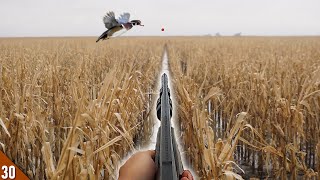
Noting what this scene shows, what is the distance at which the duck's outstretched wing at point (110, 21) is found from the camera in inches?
56.6

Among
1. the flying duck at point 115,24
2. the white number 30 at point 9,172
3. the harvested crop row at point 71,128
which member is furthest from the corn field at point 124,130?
the flying duck at point 115,24

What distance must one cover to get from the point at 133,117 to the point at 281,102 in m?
1.16

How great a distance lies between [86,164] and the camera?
159cm

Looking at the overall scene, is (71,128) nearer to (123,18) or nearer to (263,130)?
(123,18)

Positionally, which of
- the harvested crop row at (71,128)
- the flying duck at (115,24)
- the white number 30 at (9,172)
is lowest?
the white number 30 at (9,172)

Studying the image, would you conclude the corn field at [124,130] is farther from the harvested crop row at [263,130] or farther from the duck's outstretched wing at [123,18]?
the duck's outstretched wing at [123,18]

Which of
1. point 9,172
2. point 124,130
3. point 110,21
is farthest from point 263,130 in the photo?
point 110,21

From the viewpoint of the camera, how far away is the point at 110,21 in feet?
4.80

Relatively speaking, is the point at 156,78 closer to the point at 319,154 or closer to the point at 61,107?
the point at 61,107

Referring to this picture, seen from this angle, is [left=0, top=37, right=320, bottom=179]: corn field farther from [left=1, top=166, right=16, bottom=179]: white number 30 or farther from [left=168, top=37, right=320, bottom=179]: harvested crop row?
[left=1, top=166, right=16, bottom=179]: white number 30

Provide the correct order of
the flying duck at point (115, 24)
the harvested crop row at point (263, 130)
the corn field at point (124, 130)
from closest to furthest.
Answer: the flying duck at point (115, 24) < the corn field at point (124, 130) < the harvested crop row at point (263, 130)

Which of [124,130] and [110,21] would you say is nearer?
[110,21]

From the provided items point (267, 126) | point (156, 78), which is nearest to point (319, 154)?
point (267, 126)

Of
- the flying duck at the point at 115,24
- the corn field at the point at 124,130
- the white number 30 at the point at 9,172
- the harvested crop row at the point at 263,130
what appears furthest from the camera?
the harvested crop row at the point at 263,130
